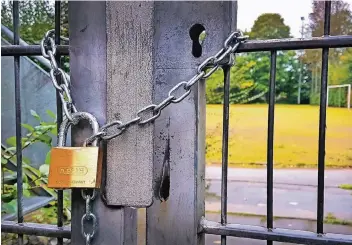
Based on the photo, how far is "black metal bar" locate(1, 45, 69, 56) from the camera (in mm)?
833

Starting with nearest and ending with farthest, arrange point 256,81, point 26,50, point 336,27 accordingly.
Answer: point 26,50
point 336,27
point 256,81

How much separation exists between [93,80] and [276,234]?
46cm

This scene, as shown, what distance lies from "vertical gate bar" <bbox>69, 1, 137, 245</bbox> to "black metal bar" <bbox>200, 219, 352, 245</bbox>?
20 centimetres

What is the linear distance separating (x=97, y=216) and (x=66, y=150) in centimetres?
14

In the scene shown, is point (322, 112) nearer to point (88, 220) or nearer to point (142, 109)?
point (142, 109)

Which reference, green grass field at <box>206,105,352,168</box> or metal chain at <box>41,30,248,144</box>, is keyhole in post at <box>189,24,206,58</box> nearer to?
metal chain at <box>41,30,248,144</box>

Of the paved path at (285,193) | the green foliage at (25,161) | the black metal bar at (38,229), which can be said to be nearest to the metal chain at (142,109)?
the black metal bar at (38,229)

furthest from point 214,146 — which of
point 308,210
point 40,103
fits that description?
point 40,103

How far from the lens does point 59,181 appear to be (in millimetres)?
612

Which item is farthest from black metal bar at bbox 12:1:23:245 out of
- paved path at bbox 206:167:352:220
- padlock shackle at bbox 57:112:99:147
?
paved path at bbox 206:167:352:220

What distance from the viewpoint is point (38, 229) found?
2.96 feet

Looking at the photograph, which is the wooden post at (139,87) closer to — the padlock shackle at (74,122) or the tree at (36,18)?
the padlock shackle at (74,122)

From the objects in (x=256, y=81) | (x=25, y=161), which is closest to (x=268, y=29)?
(x=256, y=81)

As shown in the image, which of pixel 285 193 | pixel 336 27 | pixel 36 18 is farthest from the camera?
pixel 285 193
